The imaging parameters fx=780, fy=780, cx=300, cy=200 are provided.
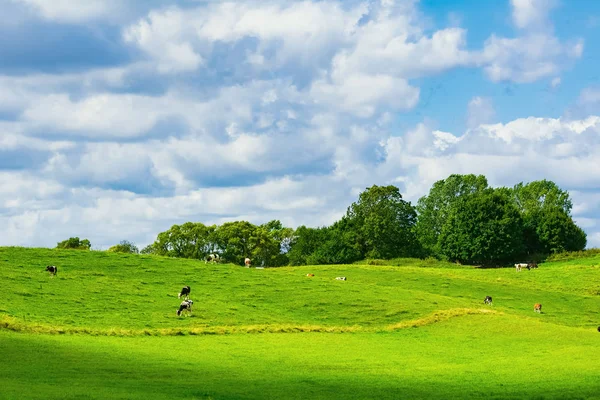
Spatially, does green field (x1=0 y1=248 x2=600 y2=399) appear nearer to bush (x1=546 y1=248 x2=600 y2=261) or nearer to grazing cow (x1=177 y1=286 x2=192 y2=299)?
grazing cow (x1=177 y1=286 x2=192 y2=299)

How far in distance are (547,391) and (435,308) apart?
33.8 m

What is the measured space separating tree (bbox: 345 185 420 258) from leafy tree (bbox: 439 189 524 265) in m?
7.44

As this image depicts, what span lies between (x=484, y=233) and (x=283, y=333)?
302ft

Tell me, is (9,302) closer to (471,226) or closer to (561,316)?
(561,316)

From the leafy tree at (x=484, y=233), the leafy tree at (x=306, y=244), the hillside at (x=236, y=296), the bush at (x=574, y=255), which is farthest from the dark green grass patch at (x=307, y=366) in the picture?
the leafy tree at (x=306, y=244)

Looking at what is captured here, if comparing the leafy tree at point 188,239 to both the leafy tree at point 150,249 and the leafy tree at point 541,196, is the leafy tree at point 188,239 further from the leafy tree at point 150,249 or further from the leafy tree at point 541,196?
the leafy tree at point 541,196

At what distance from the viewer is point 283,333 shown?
173 feet

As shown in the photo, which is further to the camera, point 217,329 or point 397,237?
point 397,237

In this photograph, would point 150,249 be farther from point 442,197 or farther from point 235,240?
point 442,197

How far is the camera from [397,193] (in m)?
149

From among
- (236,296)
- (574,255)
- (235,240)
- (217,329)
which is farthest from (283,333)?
(574,255)

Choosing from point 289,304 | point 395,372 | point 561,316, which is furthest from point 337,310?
point 395,372

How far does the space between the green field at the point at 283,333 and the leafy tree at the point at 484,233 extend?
4434cm

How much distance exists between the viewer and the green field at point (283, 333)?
102 ft
